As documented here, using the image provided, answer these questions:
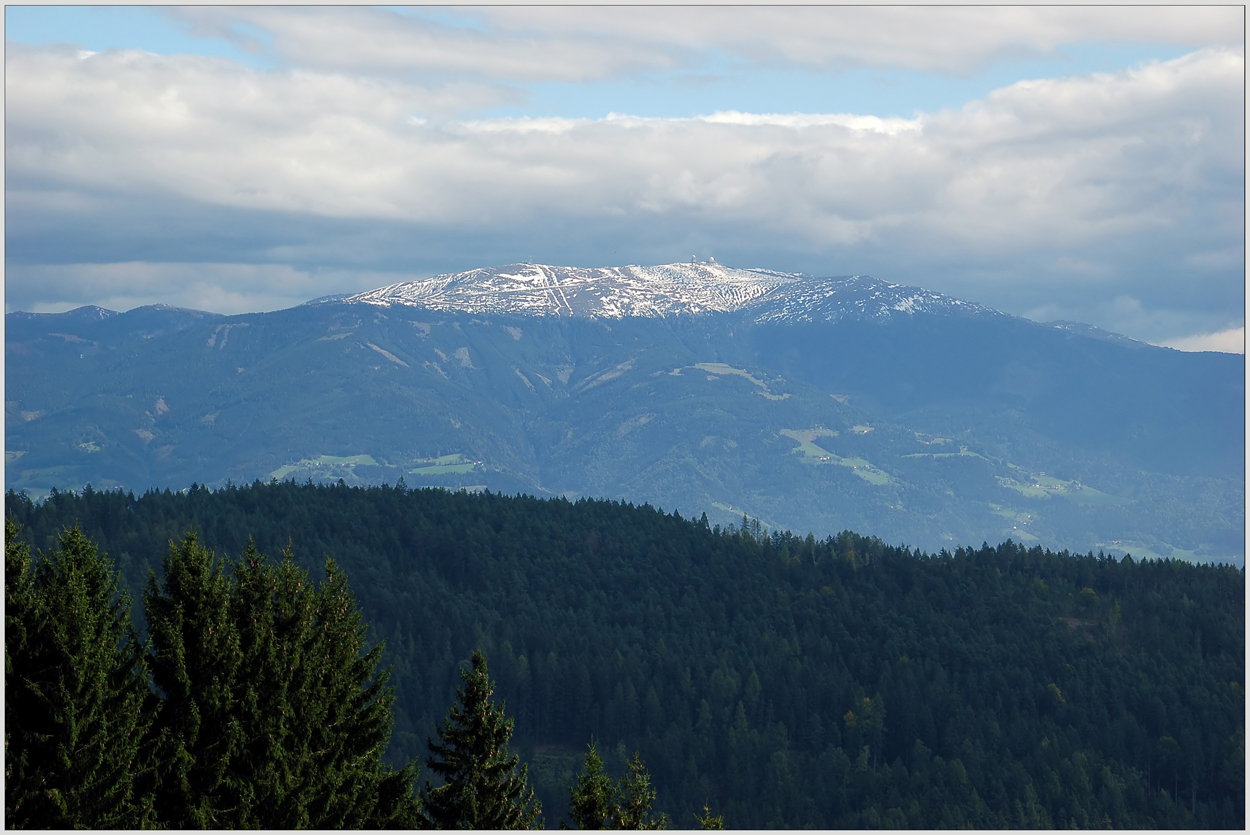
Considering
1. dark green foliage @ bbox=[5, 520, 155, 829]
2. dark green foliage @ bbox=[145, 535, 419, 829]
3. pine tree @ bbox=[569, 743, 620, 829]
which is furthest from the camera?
pine tree @ bbox=[569, 743, 620, 829]

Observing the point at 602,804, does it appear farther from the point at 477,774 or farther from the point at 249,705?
the point at 249,705

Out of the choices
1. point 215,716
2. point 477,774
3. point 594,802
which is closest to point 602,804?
point 594,802

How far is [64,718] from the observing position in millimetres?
35375

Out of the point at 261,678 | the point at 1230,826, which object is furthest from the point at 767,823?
the point at 261,678

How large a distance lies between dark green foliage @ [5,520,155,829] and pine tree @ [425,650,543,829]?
12102mm

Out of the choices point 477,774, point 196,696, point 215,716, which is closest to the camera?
point 215,716

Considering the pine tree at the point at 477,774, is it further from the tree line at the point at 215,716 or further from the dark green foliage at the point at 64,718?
the dark green foliage at the point at 64,718

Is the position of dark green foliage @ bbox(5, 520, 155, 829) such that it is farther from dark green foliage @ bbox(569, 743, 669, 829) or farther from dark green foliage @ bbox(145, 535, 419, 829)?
dark green foliage @ bbox(569, 743, 669, 829)

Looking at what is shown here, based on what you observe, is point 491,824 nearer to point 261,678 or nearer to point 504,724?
point 504,724

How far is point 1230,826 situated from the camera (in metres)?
190

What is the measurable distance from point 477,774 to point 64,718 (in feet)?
Answer: 51.5

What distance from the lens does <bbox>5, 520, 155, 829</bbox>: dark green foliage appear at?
3525 cm

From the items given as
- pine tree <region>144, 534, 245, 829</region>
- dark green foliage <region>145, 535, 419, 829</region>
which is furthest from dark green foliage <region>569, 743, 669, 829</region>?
pine tree <region>144, 534, 245, 829</region>

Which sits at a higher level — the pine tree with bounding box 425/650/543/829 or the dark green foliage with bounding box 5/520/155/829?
the dark green foliage with bounding box 5/520/155/829
